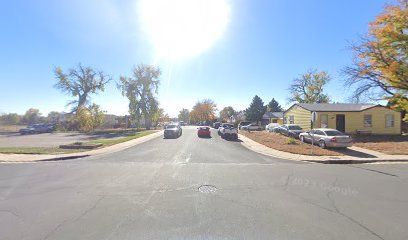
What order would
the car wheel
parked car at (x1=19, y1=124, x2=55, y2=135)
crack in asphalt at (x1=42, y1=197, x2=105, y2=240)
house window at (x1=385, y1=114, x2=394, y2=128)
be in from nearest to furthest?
crack in asphalt at (x1=42, y1=197, x2=105, y2=240)
the car wheel
house window at (x1=385, y1=114, x2=394, y2=128)
parked car at (x1=19, y1=124, x2=55, y2=135)

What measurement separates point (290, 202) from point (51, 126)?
1868 inches

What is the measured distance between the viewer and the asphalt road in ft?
14.7

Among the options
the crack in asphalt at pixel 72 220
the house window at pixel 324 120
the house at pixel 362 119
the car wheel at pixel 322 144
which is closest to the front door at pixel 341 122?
the house at pixel 362 119

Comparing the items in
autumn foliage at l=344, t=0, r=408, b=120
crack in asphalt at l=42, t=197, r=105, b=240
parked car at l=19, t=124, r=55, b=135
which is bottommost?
crack in asphalt at l=42, t=197, r=105, b=240

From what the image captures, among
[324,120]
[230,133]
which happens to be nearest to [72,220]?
[230,133]

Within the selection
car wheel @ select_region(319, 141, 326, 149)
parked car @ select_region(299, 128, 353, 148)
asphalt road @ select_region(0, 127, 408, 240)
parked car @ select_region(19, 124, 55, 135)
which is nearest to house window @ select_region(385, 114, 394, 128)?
parked car @ select_region(299, 128, 353, 148)

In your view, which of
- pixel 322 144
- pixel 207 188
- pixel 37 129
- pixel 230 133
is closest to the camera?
pixel 207 188

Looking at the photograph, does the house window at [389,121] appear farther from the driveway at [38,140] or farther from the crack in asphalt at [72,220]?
the crack in asphalt at [72,220]

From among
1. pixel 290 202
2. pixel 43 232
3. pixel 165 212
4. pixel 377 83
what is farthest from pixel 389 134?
pixel 43 232

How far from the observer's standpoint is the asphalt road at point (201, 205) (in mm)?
4473

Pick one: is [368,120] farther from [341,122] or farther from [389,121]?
[341,122]

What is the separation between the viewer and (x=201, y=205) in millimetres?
5848

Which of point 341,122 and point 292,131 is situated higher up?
point 341,122

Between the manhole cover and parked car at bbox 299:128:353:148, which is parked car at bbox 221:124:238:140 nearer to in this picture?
parked car at bbox 299:128:353:148
